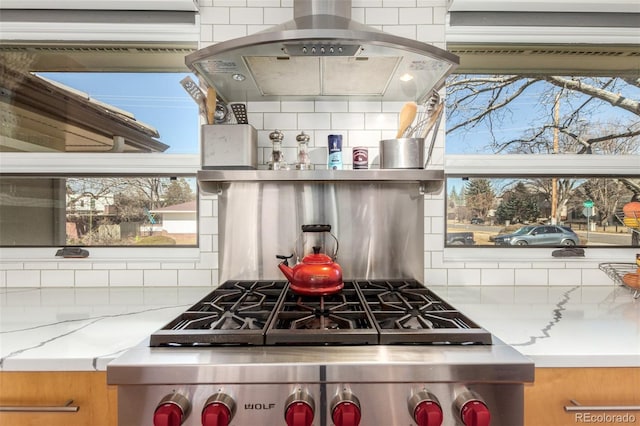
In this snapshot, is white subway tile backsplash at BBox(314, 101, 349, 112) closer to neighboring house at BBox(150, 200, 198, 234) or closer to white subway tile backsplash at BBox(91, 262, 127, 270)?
neighboring house at BBox(150, 200, 198, 234)

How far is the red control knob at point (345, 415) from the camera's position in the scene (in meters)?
0.70

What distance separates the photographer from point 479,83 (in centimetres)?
165

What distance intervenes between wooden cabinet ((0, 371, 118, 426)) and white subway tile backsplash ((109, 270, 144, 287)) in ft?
2.34

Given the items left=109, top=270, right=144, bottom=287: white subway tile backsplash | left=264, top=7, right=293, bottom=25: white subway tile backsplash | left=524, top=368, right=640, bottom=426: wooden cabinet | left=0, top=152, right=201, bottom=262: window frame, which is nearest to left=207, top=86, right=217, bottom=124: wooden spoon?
left=0, top=152, right=201, bottom=262: window frame

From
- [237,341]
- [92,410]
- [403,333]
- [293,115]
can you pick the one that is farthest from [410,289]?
[92,410]

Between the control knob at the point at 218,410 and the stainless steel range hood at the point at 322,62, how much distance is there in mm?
941

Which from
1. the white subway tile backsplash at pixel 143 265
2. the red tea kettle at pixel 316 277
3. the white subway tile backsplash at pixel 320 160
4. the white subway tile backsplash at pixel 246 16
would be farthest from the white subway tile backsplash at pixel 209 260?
the white subway tile backsplash at pixel 246 16

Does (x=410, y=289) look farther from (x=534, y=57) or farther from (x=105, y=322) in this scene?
(x=534, y=57)

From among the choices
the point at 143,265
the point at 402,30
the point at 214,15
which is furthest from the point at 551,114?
the point at 143,265

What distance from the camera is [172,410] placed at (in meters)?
0.72

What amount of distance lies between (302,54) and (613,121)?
1.60 m

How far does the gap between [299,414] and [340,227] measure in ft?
2.74

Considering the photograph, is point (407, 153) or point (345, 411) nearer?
point (345, 411)

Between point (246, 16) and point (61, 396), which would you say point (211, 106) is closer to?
point (246, 16)
